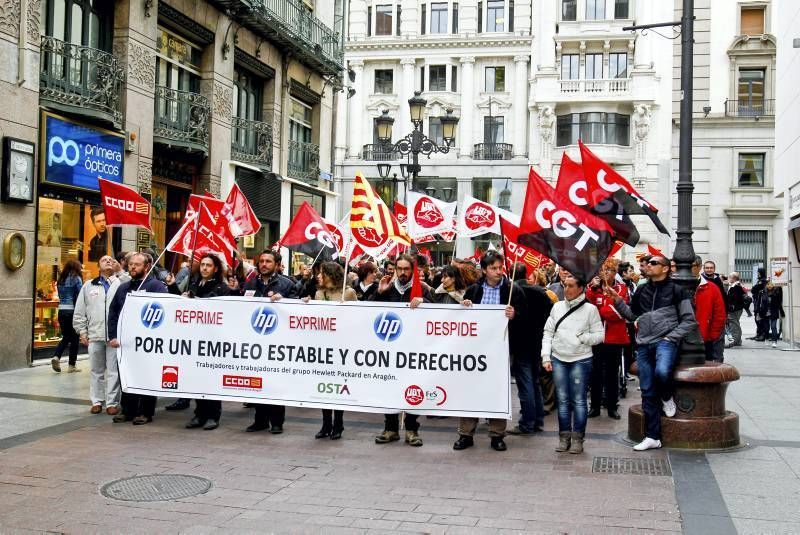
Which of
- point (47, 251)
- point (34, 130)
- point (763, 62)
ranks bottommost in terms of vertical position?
point (47, 251)

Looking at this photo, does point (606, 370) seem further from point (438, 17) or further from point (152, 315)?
point (438, 17)

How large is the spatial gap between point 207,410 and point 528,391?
141 inches

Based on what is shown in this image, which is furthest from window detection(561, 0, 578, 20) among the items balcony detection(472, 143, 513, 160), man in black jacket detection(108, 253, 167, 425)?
man in black jacket detection(108, 253, 167, 425)

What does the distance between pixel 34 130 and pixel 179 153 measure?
502cm

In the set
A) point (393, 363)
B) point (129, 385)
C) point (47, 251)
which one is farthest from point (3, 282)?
point (393, 363)

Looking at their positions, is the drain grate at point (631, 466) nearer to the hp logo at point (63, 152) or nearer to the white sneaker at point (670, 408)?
the white sneaker at point (670, 408)

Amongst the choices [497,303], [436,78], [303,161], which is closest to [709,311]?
[497,303]

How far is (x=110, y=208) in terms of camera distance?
1081 cm

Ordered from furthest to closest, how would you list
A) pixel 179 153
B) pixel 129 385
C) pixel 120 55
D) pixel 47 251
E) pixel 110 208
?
pixel 179 153 → pixel 120 55 → pixel 47 251 → pixel 110 208 → pixel 129 385

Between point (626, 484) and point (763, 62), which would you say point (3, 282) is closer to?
point (626, 484)

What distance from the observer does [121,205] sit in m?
11.0

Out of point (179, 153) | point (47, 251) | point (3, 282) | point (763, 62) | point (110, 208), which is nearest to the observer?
point (110, 208)

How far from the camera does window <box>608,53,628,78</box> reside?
45.0 m

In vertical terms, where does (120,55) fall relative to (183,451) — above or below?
above
